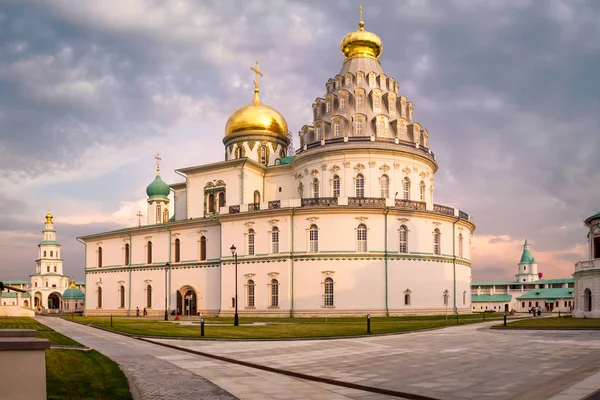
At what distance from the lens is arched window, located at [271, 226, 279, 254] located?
5722 cm

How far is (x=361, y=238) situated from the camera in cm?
5512

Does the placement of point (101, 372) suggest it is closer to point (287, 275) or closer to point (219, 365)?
point (219, 365)

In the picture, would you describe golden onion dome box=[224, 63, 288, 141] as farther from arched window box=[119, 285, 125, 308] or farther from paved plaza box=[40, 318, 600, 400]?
paved plaza box=[40, 318, 600, 400]

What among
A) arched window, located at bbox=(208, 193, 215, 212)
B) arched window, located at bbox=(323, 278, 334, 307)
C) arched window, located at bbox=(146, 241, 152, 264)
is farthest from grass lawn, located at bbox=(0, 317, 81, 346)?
arched window, located at bbox=(146, 241, 152, 264)

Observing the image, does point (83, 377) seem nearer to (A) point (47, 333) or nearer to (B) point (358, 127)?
(A) point (47, 333)

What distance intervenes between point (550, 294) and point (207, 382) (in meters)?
139

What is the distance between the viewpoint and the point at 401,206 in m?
56.2

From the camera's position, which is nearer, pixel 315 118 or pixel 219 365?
pixel 219 365

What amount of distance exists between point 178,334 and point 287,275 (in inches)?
1028

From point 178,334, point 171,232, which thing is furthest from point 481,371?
point 171,232

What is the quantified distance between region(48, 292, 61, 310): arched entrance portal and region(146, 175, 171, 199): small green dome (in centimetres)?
8256

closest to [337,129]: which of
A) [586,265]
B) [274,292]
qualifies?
[274,292]

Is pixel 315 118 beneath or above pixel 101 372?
above

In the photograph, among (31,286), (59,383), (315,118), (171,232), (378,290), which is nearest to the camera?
(59,383)
